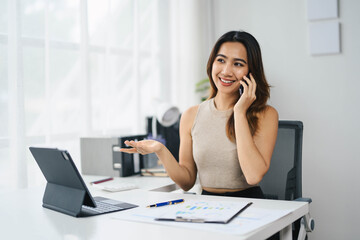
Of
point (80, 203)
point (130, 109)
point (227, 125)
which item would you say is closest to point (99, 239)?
point (80, 203)

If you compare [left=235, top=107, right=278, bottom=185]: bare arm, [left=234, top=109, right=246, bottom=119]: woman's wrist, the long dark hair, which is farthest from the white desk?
the long dark hair

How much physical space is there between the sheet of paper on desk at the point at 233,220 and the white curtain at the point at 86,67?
1036 mm

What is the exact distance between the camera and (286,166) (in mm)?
1849

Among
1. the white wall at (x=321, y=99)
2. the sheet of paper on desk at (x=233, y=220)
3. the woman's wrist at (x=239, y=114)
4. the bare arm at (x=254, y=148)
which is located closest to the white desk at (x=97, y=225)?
the sheet of paper on desk at (x=233, y=220)

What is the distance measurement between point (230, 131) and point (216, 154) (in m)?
0.12

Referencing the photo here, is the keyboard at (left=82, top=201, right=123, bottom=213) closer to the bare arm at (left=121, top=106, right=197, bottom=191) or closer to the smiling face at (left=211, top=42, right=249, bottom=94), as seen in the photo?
the bare arm at (left=121, top=106, right=197, bottom=191)

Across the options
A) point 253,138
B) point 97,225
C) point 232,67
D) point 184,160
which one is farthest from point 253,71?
point 97,225

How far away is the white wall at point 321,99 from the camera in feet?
9.12

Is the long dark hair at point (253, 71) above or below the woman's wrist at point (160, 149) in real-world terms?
above

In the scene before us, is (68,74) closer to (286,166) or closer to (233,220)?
(286,166)

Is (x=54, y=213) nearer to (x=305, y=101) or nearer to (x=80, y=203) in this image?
(x=80, y=203)

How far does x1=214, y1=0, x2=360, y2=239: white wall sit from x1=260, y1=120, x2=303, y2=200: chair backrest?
1.16 m

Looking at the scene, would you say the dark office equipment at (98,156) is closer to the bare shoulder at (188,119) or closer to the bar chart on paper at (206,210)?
the bare shoulder at (188,119)

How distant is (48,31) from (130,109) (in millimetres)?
891
